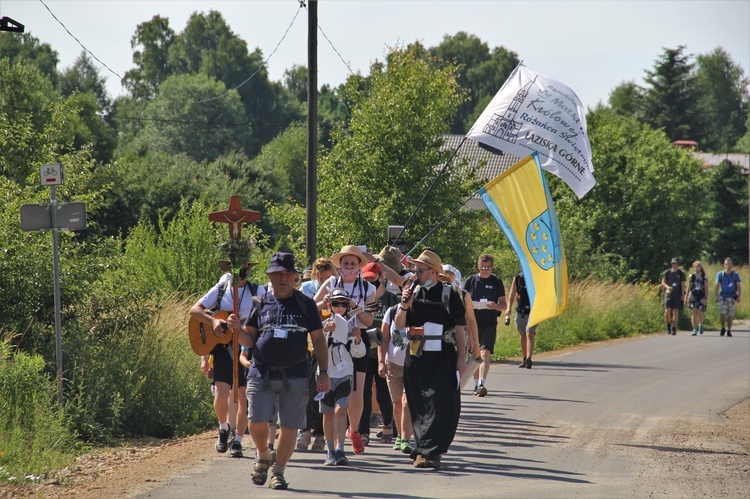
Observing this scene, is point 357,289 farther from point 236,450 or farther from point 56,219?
point 56,219

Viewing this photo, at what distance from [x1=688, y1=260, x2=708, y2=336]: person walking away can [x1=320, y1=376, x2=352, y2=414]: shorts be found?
58.7ft

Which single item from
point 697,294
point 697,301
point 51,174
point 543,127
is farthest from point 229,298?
point 697,301

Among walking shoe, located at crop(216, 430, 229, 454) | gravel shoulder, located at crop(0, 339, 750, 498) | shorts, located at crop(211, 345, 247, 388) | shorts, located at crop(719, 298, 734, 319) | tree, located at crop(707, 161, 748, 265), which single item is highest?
tree, located at crop(707, 161, 748, 265)

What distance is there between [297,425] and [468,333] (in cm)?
211

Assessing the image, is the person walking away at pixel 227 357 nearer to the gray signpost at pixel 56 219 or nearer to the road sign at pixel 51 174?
the gray signpost at pixel 56 219

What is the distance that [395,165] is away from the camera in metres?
21.4

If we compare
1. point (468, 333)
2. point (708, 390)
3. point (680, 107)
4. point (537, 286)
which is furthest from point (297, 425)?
point (680, 107)

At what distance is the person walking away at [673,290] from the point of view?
25391 millimetres

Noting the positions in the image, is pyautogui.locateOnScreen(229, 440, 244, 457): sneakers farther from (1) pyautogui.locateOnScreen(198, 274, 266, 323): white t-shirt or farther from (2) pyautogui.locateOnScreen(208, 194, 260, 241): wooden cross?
(2) pyautogui.locateOnScreen(208, 194, 260, 241): wooden cross

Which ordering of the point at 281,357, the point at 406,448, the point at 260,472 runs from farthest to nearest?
1. the point at 406,448
2. the point at 260,472
3. the point at 281,357

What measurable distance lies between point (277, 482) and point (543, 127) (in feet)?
22.1

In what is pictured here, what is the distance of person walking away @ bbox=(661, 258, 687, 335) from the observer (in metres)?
25.4

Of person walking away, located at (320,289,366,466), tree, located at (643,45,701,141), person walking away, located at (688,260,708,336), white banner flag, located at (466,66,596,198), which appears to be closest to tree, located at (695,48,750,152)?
tree, located at (643,45,701,141)

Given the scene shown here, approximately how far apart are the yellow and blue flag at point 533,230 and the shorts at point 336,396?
332cm
